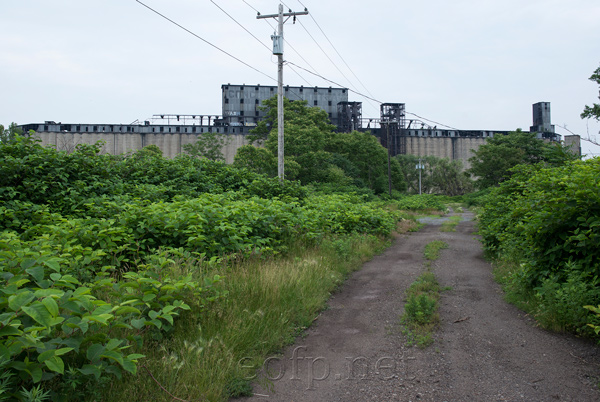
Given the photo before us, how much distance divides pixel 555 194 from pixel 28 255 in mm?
6945

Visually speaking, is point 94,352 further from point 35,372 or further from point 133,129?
point 133,129

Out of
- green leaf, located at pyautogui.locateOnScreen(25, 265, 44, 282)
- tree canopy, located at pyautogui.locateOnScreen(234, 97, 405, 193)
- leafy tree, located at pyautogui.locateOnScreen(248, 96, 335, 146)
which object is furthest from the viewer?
leafy tree, located at pyautogui.locateOnScreen(248, 96, 335, 146)

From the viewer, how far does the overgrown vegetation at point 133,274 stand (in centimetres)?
290

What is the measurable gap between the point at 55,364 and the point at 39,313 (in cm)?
36

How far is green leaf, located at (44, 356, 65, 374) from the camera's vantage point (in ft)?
8.28

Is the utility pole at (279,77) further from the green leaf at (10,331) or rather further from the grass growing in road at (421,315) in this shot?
the green leaf at (10,331)

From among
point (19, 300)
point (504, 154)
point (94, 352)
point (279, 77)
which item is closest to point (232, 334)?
point (94, 352)

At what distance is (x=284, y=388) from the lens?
13.2ft

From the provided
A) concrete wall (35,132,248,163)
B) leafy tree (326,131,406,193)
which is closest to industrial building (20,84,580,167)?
concrete wall (35,132,248,163)

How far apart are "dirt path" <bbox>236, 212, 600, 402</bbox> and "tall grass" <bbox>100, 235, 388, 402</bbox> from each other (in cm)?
25

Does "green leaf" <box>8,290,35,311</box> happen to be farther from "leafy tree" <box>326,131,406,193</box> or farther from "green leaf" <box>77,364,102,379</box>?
"leafy tree" <box>326,131,406,193</box>

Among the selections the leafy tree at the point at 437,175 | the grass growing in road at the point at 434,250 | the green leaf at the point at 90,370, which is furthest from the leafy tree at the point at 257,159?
the leafy tree at the point at 437,175

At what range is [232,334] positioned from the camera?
4531 millimetres

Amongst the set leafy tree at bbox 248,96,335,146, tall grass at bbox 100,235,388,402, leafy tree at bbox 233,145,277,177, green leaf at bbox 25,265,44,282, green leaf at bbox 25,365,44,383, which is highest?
leafy tree at bbox 248,96,335,146
